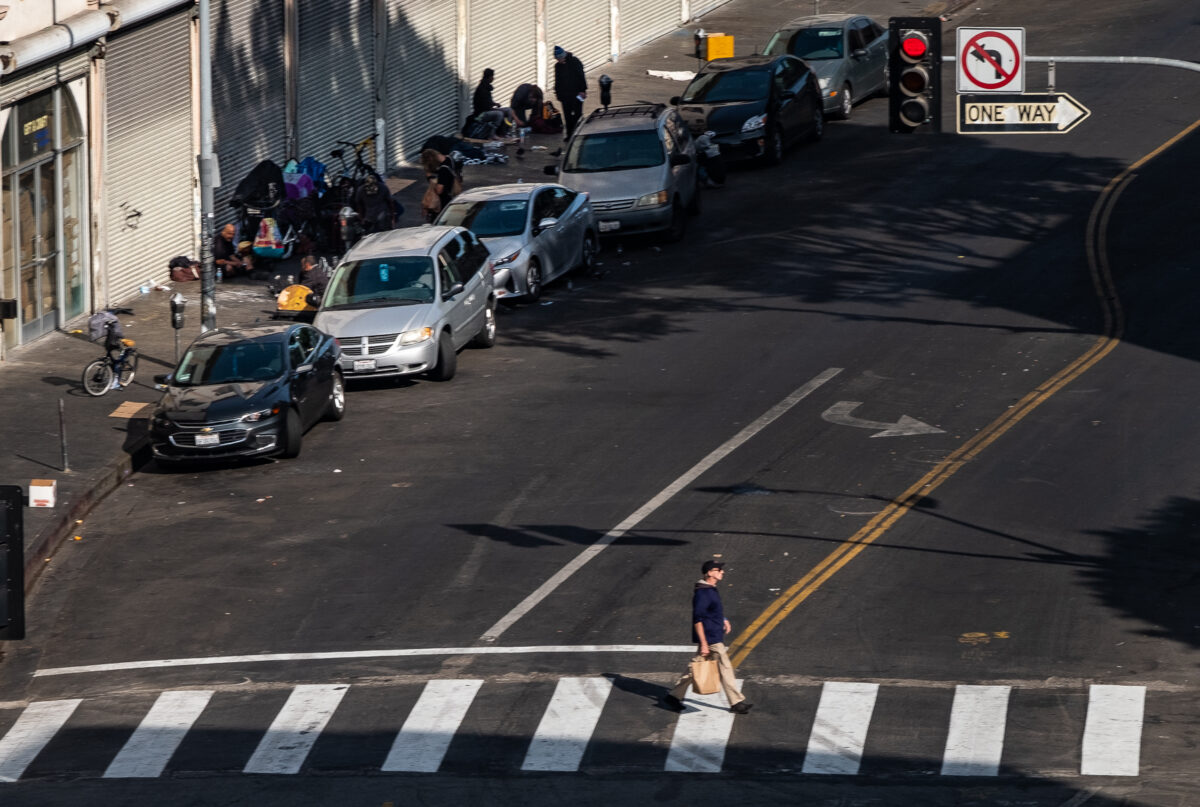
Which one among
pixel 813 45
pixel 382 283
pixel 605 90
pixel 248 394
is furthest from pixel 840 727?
pixel 813 45

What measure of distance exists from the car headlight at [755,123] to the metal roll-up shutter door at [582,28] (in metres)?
9.97

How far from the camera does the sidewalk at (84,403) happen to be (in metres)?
23.5

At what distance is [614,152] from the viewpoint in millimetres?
36594

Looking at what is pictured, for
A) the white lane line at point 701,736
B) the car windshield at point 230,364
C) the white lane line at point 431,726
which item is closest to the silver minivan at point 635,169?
the car windshield at point 230,364

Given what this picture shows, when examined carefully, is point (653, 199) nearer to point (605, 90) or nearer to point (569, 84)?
point (569, 84)

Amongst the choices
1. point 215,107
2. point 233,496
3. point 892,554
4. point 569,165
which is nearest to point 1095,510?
point 892,554

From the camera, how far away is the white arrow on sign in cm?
2498

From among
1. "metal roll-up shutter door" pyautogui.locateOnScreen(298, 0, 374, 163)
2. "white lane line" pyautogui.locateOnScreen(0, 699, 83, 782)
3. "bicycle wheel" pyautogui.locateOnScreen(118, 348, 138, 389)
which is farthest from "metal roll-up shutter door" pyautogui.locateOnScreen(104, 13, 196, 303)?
"white lane line" pyautogui.locateOnScreen(0, 699, 83, 782)

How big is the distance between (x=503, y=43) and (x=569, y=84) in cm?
464

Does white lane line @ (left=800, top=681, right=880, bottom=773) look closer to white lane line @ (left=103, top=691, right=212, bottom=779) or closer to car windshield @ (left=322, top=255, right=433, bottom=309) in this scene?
white lane line @ (left=103, top=691, right=212, bottom=779)

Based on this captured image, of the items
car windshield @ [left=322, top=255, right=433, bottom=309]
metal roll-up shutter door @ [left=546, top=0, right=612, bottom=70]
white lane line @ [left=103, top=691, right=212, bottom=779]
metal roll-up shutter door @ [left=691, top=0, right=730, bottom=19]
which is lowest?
white lane line @ [left=103, top=691, right=212, bottom=779]

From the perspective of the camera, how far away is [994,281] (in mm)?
32344

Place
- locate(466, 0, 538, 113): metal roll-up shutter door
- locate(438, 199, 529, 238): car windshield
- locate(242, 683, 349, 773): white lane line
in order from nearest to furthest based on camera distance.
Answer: locate(242, 683, 349, 773): white lane line, locate(438, 199, 529, 238): car windshield, locate(466, 0, 538, 113): metal roll-up shutter door

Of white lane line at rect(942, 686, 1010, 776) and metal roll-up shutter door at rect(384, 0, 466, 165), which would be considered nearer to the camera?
white lane line at rect(942, 686, 1010, 776)
